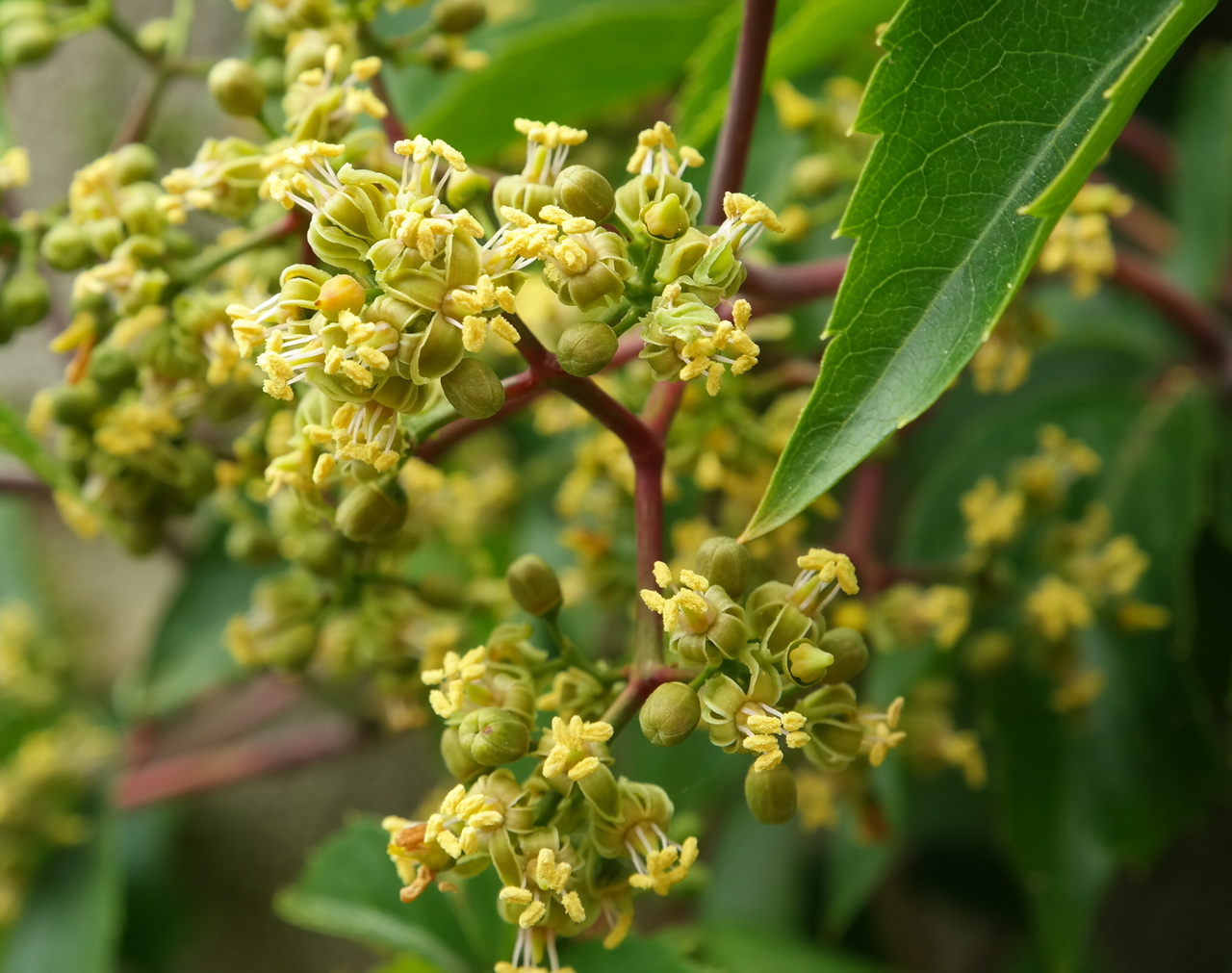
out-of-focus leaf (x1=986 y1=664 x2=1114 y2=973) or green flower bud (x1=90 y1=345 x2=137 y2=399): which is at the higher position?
green flower bud (x1=90 y1=345 x2=137 y2=399)

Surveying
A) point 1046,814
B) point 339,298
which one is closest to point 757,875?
point 1046,814

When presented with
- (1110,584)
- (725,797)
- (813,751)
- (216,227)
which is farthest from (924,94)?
(216,227)

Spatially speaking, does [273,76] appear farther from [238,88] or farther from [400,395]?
[400,395]

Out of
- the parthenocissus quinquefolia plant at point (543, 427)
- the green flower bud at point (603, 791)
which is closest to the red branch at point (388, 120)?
the parthenocissus quinquefolia plant at point (543, 427)

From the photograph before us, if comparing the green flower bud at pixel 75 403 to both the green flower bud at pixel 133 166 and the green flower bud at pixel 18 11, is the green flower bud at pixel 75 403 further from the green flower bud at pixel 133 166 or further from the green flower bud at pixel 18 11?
the green flower bud at pixel 18 11

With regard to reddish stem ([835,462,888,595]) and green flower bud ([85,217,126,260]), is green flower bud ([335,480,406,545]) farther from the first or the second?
reddish stem ([835,462,888,595])

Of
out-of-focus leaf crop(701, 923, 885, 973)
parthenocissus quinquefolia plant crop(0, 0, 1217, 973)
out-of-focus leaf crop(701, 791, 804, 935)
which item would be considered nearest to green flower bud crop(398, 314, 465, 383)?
parthenocissus quinquefolia plant crop(0, 0, 1217, 973)
